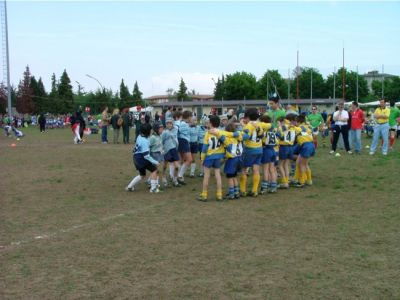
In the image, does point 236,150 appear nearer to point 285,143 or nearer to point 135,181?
point 285,143

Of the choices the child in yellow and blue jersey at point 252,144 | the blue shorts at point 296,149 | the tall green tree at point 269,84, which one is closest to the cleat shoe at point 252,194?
the child in yellow and blue jersey at point 252,144

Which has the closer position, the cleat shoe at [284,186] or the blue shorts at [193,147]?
the cleat shoe at [284,186]

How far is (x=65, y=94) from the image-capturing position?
302 feet

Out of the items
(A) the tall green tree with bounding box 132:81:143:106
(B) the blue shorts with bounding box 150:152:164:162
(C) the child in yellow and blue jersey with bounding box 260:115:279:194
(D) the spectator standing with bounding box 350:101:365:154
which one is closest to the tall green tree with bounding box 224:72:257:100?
(A) the tall green tree with bounding box 132:81:143:106

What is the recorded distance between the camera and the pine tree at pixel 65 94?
9125cm

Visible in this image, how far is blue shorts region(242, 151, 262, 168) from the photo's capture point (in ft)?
35.0

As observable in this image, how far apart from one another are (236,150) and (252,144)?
59 centimetres

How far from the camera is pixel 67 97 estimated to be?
303ft

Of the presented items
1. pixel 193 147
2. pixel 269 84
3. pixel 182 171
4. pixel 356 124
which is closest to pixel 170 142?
pixel 182 171

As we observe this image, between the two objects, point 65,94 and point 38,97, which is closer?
point 65,94

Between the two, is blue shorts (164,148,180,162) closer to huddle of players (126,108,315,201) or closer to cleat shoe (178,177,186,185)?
huddle of players (126,108,315,201)

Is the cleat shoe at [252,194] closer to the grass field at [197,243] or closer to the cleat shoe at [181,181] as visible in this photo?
the grass field at [197,243]

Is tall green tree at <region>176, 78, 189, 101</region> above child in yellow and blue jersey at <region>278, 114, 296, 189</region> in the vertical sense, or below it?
above

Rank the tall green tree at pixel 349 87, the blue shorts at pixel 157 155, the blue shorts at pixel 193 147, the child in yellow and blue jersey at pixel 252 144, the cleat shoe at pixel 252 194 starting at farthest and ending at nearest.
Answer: the tall green tree at pixel 349 87, the blue shorts at pixel 193 147, the blue shorts at pixel 157 155, the cleat shoe at pixel 252 194, the child in yellow and blue jersey at pixel 252 144
